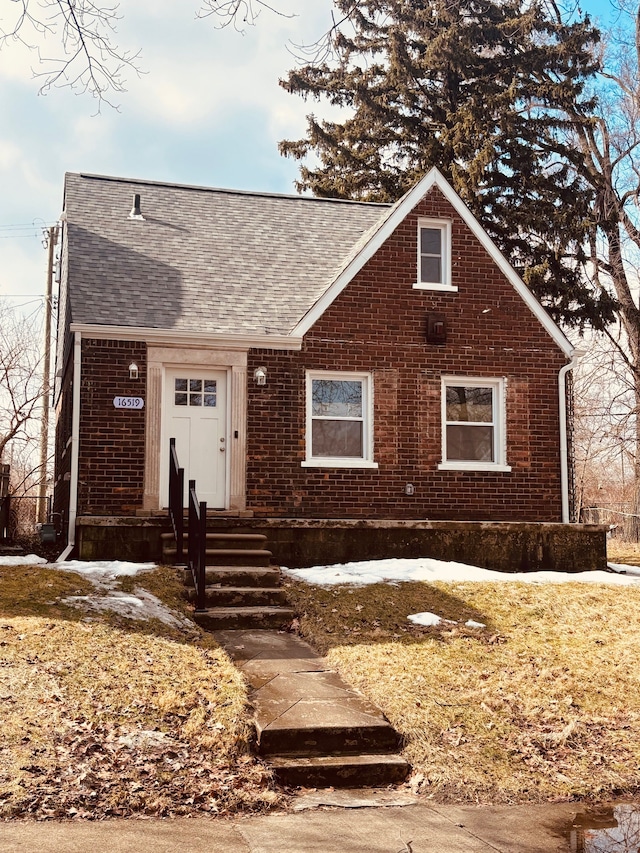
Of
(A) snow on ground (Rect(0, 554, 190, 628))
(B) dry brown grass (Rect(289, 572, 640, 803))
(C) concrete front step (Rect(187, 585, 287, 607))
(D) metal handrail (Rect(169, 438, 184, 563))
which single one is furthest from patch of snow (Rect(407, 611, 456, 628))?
(D) metal handrail (Rect(169, 438, 184, 563))

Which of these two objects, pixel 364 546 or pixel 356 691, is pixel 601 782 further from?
pixel 364 546

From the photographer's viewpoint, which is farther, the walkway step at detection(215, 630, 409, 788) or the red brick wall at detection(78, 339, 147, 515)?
the red brick wall at detection(78, 339, 147, 515)

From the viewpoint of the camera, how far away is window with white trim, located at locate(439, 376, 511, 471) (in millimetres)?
14555

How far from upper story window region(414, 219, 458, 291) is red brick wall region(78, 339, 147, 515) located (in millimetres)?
5104

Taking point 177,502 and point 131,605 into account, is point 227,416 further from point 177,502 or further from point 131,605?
point 131,605

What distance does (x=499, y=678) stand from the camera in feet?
26.9

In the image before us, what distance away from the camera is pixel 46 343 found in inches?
1112

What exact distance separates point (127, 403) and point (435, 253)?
581 cm

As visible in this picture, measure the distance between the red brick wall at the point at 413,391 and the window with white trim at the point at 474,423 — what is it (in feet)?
0.48

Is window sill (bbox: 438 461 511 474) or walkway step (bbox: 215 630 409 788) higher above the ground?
window sill (bbox: 438 461 511 474)

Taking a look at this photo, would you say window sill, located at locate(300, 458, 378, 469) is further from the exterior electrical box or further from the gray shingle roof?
the exterior electrical box

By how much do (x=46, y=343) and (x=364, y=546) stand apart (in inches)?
721

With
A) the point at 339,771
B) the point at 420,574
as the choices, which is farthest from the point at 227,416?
the point at 339,771

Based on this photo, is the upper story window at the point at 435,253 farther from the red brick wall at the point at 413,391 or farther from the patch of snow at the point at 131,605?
the patch of snow at the point at 131,605
